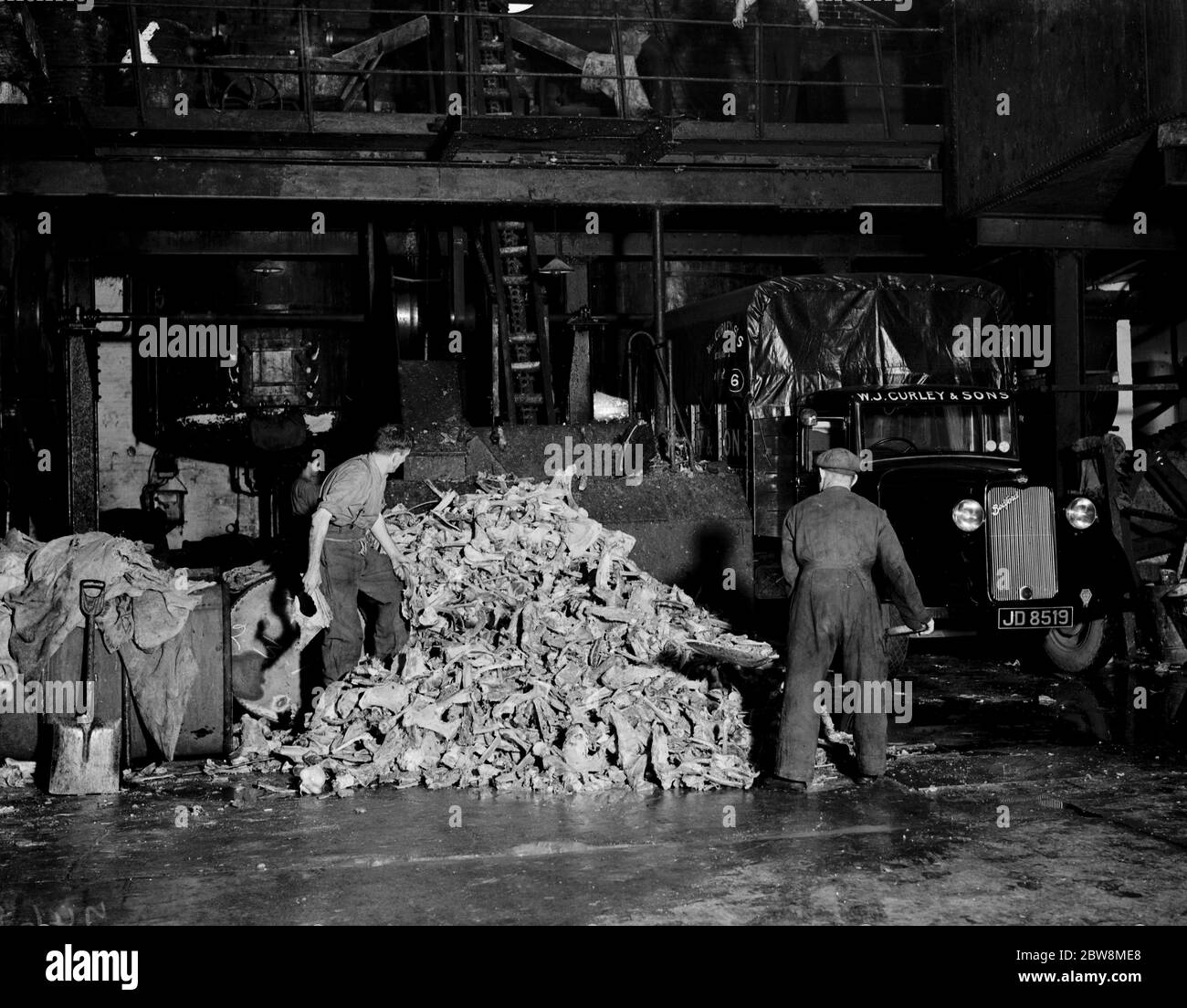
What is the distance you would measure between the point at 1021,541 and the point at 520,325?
254 inches

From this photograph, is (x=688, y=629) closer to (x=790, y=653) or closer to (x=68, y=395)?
(x=790, y=653)

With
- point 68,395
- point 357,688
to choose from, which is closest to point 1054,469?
point 357,688

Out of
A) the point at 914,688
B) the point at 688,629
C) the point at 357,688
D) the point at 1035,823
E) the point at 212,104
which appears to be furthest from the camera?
the point at 212,104

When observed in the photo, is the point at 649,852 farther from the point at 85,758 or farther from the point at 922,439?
the point at 922,439

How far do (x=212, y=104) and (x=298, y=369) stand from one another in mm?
3441

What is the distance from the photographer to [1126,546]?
10047mm

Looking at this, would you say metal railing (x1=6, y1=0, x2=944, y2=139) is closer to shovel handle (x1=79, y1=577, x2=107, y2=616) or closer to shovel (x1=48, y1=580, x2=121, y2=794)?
shovel handle (x1=79, y1=577, x2=107, y2=616)

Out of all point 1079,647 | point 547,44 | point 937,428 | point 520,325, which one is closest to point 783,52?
point 547,44

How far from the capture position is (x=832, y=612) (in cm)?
666

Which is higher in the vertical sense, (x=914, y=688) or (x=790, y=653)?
(x=790, y=653)

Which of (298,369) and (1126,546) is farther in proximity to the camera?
(298,369)

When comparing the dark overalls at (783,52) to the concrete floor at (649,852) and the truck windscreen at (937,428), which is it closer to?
the truck windscreen at (937,428)

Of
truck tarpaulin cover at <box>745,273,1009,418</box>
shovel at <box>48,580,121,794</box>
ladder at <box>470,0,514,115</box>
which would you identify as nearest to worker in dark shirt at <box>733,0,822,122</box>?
ladder at <box>470,0,514,115</box>

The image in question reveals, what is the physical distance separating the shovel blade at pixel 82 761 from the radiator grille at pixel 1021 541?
669cm
